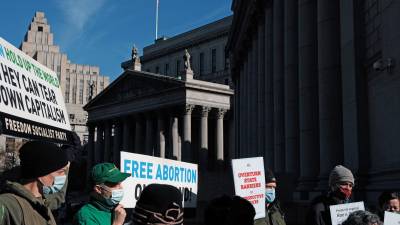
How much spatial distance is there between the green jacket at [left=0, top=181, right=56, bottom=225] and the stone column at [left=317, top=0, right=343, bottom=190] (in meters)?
13.6

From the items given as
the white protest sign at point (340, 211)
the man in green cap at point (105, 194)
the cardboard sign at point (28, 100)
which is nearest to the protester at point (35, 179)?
the man in green cap at point (105, 194)

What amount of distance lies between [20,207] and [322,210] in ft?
13.7

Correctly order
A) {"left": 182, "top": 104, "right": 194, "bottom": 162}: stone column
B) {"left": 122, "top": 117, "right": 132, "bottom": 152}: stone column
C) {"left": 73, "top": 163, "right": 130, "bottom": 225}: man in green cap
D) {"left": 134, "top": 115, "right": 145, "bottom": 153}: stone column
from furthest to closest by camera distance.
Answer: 1. {"left": 122, "top": 117, "right": 132, "bottom": 152}: stone column
2. {"left": 134, "top": 115, "right": 145, "bottom": 153}: stone column
3. {"left": 182, "top": 104, "right": 194, "bottom": 162}: stone column
4. {"left": 73, "top": 163, "right": 130, "bottom": 225}: man in green cap

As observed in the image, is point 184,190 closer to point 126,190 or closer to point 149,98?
point 126,190

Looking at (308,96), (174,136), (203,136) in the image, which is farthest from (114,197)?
(174,136)

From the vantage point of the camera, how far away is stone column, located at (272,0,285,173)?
930 inches

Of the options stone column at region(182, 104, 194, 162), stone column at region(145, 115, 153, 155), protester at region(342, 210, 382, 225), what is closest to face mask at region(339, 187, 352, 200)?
protester at region(342, 210, 382, 225)

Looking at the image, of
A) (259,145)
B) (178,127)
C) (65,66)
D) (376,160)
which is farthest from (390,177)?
(65,66)

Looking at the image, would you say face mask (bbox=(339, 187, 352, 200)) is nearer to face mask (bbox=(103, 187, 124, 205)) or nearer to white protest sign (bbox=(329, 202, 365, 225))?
white protest sign (bbox=(329, 202, 365, 225))

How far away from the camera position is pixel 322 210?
6.60 metres

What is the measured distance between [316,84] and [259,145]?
1166 cm

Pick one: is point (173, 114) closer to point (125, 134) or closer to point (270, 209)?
point (125, 134)

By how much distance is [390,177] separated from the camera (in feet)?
41.2

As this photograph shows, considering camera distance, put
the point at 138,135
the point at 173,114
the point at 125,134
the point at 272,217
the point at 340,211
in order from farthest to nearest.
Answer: the point at 125,134, the point at 138,135, the point at 173,114, the point at 272,217, the point at 340,211
